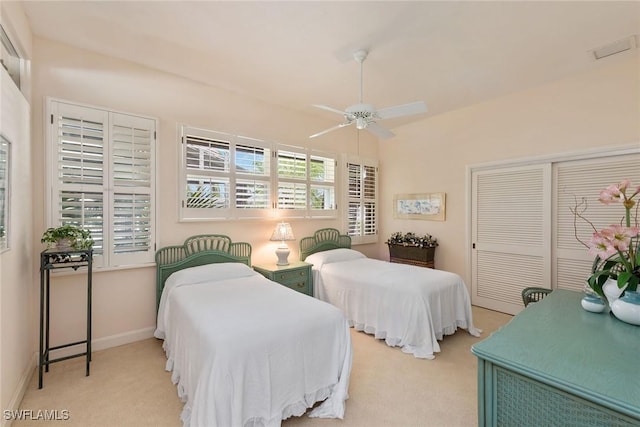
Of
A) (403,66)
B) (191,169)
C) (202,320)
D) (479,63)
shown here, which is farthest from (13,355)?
(479,63)

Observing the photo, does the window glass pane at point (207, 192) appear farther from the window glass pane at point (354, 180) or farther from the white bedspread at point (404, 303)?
the window glass pane at point (354, 180)

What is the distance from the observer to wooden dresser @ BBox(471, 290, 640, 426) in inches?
40.9

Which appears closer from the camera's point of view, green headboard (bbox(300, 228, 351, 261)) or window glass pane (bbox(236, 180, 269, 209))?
window glass pane (bbox(236, 180, 269, 209))

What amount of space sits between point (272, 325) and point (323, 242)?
9.09 feet

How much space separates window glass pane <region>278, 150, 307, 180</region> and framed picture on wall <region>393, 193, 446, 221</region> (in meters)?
1.88

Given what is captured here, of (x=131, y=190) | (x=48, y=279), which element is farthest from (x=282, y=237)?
(x=48, y=279)

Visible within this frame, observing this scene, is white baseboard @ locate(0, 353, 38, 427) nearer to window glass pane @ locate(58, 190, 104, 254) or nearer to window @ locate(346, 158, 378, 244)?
window glass pane @ locate(58, 190, 104, 254)

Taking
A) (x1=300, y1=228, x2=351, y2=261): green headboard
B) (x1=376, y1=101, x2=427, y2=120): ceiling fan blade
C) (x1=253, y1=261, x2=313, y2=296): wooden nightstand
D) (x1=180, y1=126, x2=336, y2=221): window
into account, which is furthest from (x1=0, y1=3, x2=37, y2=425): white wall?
(x1=300, y1=228, x2=351, y2=261): green headboard

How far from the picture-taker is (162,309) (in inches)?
118

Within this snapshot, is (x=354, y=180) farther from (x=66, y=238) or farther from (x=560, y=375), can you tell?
Result: (x=560, y=375)

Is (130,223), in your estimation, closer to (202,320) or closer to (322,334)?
(202,320)

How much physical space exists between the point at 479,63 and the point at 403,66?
0.80 meters

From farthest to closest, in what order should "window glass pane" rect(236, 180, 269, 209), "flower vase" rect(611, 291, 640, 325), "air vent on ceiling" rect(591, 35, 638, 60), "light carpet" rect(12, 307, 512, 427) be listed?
"window glass pane" rect(236, 180, 269, 209) < "air vent on ceiling" rect(591, 35, 638, 60) < "light carpet" rect(12, 307, 512, 427) < "flower vase" rect(611, 291, 640, 325)

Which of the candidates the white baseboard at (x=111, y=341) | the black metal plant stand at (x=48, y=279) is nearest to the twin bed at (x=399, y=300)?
the white baseboard at (x=111, y=341)
